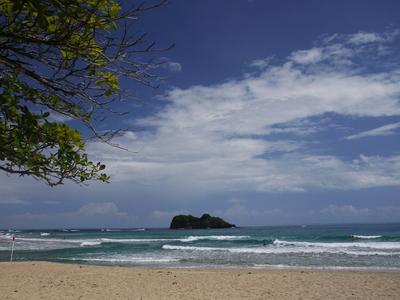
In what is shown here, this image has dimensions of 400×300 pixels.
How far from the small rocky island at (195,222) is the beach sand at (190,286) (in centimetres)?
8873

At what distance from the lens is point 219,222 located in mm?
107250

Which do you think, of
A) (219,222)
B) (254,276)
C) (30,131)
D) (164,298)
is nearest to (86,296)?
(164,298)

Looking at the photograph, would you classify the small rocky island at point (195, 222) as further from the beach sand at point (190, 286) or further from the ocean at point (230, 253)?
the beach sand at point (190, 286)

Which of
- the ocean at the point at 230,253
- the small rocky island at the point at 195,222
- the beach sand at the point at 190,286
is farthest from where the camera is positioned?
the small rocky island at the point at 195,222

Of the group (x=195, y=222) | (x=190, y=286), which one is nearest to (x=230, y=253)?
(x=190, y=286)

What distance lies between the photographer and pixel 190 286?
11055 millimetres

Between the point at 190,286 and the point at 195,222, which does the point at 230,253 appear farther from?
the point at 195,222

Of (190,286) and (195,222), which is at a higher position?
(195,222)

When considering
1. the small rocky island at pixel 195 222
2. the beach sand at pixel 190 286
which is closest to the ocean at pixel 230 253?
→ the beach sand at pixel 190 286

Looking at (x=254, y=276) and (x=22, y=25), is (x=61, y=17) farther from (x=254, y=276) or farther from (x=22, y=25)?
(x=254, y=276)

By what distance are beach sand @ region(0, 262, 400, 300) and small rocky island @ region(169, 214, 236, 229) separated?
3493 inches

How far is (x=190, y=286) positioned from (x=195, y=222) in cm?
9212

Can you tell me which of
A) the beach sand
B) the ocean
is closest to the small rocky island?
the ocean

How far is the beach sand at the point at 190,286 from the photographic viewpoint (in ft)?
31.6
